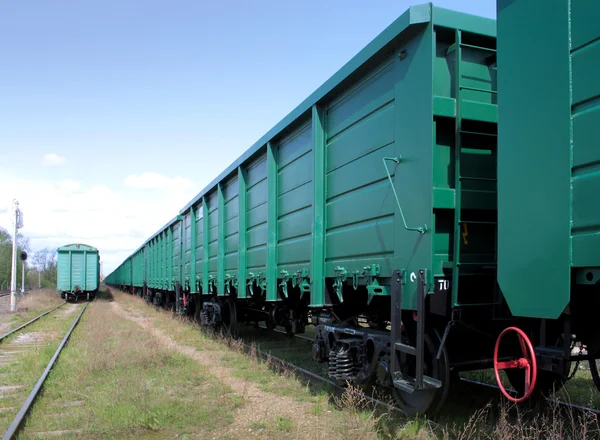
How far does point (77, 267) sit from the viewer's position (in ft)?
107

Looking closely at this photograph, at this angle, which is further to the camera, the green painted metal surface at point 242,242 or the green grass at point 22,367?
the green painted metal surface at point 242,242

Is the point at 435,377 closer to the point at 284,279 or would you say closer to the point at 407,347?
the point at 407,347

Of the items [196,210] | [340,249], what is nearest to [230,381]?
[340,249]

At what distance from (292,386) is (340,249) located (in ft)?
7.47

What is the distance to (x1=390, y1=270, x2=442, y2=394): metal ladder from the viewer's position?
4309mm

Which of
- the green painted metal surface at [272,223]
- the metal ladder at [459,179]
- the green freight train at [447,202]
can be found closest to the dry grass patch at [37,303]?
the green painted metal surface at [272,223]

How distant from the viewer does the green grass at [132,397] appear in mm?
5379

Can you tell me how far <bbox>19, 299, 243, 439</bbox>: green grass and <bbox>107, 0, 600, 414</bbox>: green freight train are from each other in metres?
1.60

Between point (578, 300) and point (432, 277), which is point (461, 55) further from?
point (578, 300)

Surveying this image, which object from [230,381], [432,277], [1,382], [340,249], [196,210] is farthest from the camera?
[196,210]

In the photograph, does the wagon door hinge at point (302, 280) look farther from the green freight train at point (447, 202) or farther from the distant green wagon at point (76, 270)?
the distant green wagon at point (76, 270)

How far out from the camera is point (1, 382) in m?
7.99

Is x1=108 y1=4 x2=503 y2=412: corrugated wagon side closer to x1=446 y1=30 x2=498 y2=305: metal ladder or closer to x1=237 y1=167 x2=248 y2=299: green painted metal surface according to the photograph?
x1=446 y1=30 x2=498 y2=305: metal ladder

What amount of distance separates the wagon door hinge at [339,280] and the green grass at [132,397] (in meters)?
1.82
